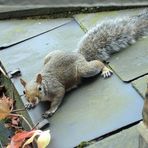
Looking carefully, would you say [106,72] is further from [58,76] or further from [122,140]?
[122,140]

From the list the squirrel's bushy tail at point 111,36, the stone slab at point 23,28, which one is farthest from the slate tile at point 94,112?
the stone slab at point 23,28

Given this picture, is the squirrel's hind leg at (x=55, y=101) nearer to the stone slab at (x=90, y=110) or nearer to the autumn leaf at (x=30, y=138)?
the stone slab at (x=90, y=110)

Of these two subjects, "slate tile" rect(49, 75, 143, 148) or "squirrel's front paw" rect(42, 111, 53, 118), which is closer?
"slate tile" rect(49, 75, 143, 148)

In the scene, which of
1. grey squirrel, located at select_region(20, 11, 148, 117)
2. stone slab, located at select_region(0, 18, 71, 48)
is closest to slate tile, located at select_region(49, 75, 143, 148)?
grey squirrel, located at select_region(20, 11, 148, 117)

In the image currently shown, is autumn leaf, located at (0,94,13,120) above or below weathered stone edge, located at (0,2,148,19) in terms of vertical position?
below

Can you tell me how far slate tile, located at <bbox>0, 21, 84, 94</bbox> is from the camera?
4.29m

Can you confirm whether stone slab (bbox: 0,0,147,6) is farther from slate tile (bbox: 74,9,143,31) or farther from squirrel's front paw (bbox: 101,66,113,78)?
squirrel's front paw (bbox: 101,66,113,78)

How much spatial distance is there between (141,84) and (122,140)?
21.3 inches

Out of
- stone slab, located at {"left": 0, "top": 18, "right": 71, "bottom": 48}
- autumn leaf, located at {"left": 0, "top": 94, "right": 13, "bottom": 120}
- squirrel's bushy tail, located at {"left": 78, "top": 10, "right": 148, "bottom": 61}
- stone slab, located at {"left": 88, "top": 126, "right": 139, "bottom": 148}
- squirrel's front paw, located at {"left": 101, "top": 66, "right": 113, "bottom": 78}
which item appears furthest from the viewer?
stone slab, located at {"left": 0, "top": 18, "right": 71, "bottom": 48}

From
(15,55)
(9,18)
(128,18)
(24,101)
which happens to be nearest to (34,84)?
(24,101)

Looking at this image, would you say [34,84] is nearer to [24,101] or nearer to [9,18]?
[24,101]

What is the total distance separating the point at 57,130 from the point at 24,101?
19.7 inches

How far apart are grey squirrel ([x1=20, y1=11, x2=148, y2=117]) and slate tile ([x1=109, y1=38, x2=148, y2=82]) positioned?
7 centimetres

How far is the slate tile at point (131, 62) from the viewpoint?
148 inches
